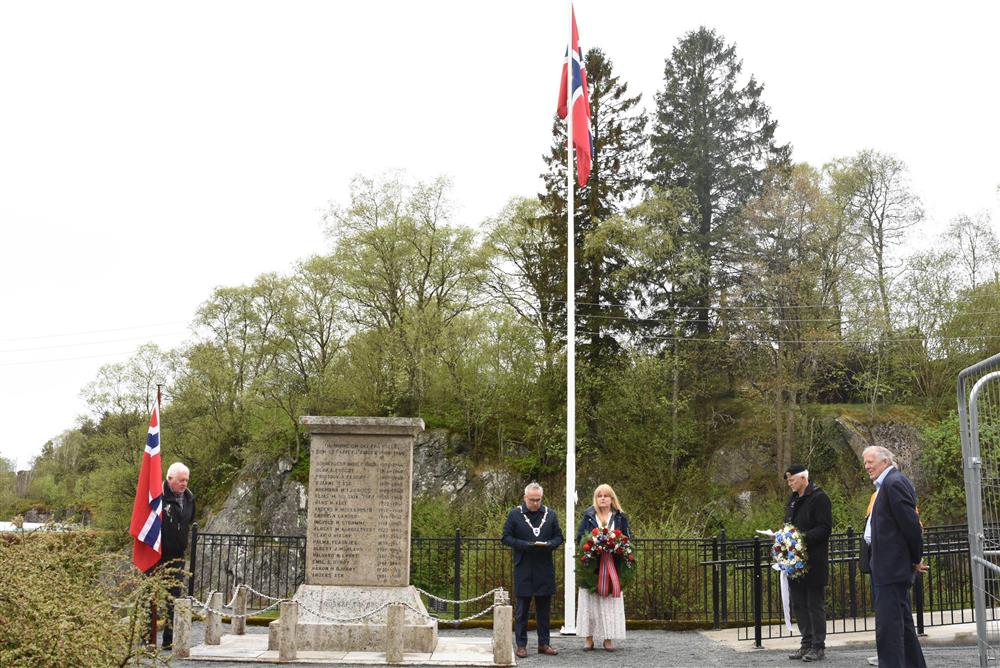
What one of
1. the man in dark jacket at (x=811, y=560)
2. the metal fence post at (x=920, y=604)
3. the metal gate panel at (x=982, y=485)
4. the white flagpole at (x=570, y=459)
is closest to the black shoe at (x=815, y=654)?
the man in dark jacket at (x=811, y=560)

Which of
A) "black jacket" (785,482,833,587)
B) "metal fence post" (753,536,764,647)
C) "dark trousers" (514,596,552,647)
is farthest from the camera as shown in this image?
"metal fence post" (753,536,764,647)

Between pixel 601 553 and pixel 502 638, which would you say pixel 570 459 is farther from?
pixel 502 638

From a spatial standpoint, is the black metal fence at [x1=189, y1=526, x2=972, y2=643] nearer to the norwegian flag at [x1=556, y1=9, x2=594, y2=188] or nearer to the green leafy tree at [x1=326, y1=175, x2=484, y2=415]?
the norwegian flag at [x1=556, y1=9, x2=594, y2=188]

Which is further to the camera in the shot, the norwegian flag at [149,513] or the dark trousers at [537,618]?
the dark trousers at [537,618]

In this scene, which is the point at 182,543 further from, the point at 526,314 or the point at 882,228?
the point at 882,228

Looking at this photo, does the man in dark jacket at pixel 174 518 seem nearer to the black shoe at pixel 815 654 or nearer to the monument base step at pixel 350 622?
the monument base step at pixel 350 622

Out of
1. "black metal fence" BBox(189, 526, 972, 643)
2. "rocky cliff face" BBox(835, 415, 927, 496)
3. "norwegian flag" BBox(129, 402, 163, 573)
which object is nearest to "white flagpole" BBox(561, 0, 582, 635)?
"black metal fence" BBox(189, 526, 972, 643)

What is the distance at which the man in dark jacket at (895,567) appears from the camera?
7781mm

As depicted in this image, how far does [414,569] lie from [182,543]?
12.3 m

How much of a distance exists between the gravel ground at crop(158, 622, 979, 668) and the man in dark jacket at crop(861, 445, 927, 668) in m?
2.06

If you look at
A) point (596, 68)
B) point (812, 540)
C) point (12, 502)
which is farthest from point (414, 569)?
point (12, 502)

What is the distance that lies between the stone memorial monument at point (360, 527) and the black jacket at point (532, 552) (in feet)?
4.08

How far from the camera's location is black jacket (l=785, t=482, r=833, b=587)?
9.93 meters

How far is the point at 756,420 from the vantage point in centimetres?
3284
